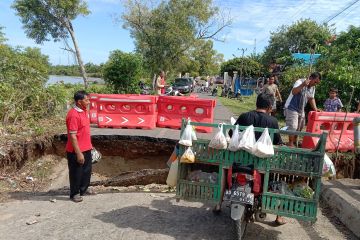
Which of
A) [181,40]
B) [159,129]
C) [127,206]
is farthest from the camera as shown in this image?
[181,40]

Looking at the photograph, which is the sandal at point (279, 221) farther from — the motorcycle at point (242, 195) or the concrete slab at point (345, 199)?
the concrete slab at point (345, 199)

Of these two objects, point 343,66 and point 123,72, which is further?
point 123,72

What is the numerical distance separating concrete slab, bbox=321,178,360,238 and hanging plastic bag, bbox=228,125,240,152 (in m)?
2.05

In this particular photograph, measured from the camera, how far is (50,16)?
26.6m

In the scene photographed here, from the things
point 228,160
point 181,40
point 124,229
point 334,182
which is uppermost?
point 181,40

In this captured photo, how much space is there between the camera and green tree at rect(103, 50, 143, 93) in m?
17.4

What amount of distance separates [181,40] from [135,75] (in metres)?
7.21

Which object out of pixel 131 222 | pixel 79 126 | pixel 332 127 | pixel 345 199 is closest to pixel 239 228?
pixel 131 222

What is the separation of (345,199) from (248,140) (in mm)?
2228

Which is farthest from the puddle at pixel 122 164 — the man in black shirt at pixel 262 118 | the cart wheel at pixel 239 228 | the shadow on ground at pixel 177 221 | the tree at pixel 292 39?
the tree at pixel 292 39

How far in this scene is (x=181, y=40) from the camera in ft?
78.4

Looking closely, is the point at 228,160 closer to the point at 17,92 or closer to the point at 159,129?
the point at 159,129

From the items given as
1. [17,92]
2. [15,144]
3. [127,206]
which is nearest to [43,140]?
[15,144]

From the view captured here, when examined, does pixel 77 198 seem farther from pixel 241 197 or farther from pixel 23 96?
pixel 23 96
